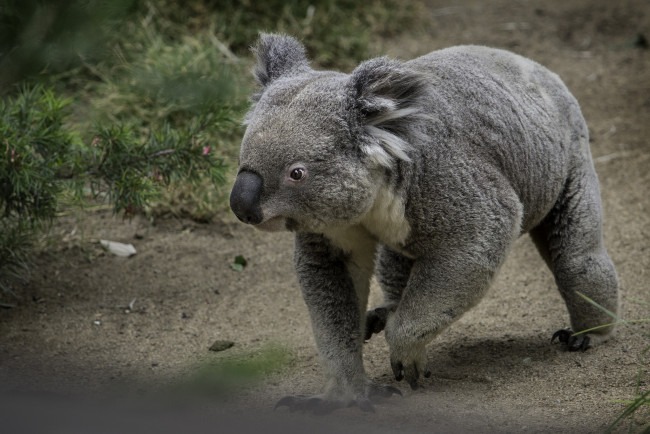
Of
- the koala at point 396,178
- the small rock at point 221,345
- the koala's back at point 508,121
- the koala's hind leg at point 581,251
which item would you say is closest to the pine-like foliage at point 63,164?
the small rock at point 221,345

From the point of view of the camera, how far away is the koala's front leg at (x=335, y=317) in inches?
128

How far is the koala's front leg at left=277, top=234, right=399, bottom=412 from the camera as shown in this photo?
128 inches

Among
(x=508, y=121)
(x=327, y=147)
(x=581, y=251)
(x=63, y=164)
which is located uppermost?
(x=508, y=121)

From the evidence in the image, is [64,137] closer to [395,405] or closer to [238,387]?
[395,405]

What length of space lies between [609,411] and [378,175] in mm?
1369

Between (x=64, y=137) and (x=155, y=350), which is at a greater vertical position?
(x=64, y=137)

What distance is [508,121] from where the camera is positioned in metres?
3.38

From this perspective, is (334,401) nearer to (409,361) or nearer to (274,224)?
(409,361)

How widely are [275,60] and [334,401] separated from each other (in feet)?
4.97

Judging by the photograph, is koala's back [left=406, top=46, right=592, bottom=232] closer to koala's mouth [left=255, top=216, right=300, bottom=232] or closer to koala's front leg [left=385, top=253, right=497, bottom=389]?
koala's front leg [left=385, top=253, right=497, bottom=389]

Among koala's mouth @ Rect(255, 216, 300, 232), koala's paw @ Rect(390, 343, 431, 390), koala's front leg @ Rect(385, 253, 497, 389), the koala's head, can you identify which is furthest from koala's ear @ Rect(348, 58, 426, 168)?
koala's paw @ Rect(390, 343, 431, 390)

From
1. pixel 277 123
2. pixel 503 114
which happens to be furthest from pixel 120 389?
pixel 503 114

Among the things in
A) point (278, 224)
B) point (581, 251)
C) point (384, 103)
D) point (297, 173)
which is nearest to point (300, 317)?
point (581, 251)

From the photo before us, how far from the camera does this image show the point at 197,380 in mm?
836
